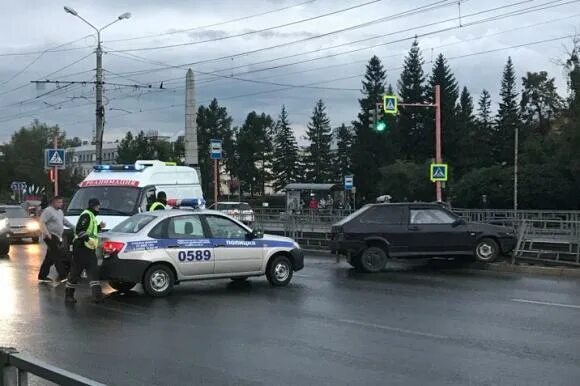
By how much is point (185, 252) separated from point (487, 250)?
811 cm

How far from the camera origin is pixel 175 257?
12.3m

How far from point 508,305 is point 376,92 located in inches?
3314

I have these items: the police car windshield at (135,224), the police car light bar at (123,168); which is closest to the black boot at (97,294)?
the police car windshield at (135,224)

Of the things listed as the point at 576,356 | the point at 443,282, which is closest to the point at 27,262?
the point at 443,282

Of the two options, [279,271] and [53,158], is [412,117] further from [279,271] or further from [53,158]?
[279,271]

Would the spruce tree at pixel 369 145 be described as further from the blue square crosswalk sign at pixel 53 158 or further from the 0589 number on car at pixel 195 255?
the 0589 number on car at pixel 195 255

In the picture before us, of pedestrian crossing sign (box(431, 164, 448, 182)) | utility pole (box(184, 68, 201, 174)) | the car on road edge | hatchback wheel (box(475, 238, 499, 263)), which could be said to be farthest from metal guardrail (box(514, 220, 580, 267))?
utility pole (box(184, 68, 201, 174))

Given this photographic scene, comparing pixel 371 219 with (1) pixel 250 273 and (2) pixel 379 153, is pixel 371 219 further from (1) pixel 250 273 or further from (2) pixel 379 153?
(2) pixel 379 153

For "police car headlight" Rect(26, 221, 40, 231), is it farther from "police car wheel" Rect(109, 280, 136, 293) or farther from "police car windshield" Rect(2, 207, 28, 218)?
"police car wheel" Rect(109, 280, 136, 293)

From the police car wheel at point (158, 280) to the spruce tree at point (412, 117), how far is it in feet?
266

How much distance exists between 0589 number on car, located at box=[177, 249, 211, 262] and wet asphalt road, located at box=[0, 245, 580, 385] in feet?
2.09

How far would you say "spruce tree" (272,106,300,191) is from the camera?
120062 millimetres

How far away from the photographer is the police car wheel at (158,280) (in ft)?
39.6

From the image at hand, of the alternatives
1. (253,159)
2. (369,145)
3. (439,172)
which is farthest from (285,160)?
(439,172)
